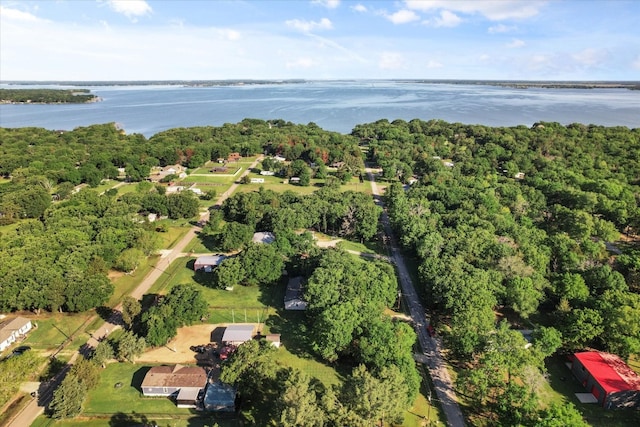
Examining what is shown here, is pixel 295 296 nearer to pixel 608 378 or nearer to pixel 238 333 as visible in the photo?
pixel 238 333

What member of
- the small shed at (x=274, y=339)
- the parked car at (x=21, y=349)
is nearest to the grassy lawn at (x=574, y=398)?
the small shed at (x=274, y=339)

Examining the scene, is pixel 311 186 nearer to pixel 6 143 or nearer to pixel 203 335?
pixel 203 335

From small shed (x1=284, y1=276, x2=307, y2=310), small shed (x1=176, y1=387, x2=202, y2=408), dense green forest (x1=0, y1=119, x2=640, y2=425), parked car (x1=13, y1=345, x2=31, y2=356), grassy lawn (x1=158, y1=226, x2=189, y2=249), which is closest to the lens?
small shed (x1=176, y1=387, x2=202, y2=408)

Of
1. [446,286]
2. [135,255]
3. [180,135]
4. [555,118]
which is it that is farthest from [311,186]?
[555,118]

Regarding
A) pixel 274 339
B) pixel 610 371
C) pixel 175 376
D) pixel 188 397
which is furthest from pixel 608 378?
pixel 175 376

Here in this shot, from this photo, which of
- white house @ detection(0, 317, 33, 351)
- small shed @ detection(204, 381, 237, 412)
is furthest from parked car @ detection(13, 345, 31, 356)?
small shed @ detection(204, 381, 237, 412)

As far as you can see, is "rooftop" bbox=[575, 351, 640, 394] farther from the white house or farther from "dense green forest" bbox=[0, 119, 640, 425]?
the white house
